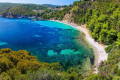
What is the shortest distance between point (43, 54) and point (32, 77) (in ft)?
71.0

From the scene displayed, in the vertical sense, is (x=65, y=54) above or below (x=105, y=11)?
below

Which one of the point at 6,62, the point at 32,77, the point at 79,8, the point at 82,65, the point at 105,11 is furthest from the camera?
the point at 79,8

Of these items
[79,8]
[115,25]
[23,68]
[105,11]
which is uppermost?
[79,8]

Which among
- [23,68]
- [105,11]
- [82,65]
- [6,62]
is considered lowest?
[82,65]

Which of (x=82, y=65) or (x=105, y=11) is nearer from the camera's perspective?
(x=82, y=65)

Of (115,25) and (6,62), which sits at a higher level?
(115,25)

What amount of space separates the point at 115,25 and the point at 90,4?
47249 mm

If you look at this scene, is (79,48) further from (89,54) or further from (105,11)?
(105,11)

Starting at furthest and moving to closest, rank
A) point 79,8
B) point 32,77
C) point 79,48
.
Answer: point 79,8 < point 79,48 < point 32,77

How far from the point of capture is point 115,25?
137ft

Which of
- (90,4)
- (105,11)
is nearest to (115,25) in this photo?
(105,11)

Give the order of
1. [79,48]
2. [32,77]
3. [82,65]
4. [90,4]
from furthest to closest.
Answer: [90,4]
[79,48]
[82,65]
[32,77]

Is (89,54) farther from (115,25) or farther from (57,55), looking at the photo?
(115,25)

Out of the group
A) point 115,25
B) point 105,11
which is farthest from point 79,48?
point 105,11
